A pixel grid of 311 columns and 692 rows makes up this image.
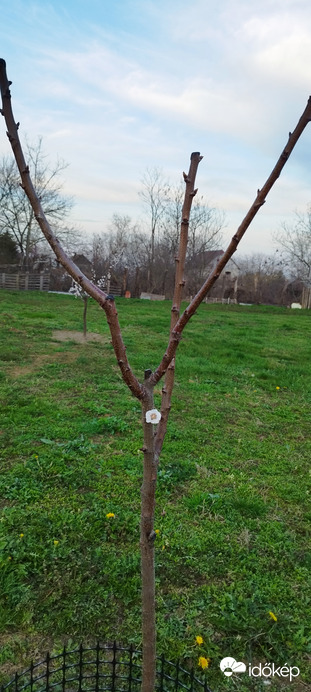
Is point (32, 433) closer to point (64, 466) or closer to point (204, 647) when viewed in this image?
point (64, 466)

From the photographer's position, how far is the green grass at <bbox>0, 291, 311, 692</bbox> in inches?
77.5

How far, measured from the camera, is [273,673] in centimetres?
182

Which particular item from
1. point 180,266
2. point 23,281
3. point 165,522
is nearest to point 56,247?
point 180,266

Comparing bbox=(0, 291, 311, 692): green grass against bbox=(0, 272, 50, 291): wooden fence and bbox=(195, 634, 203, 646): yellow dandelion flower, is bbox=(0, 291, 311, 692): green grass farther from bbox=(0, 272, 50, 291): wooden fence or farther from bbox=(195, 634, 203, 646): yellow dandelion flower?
bbox=(0, 272, 50, 291): wooden fence

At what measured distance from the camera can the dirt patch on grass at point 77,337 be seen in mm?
9227

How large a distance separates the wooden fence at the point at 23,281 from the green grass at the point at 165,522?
69.6ft

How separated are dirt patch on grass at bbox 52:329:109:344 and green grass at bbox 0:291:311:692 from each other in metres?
3.10

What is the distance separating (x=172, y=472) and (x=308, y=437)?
1.93 metres

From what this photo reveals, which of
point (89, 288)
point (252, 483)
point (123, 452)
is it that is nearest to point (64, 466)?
point (123, 452)

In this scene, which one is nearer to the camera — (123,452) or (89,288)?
(89,288)

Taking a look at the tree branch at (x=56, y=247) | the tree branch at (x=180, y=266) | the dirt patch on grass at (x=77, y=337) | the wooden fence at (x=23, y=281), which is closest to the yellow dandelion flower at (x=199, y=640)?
the tree branch at (x=180, y=266)

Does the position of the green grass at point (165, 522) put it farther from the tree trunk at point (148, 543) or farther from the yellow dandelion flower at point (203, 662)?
the tree trunk at point (148, 543)

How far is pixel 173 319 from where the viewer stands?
1.52 meters

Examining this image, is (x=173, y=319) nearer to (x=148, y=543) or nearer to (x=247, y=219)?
(x=247, y=219)
